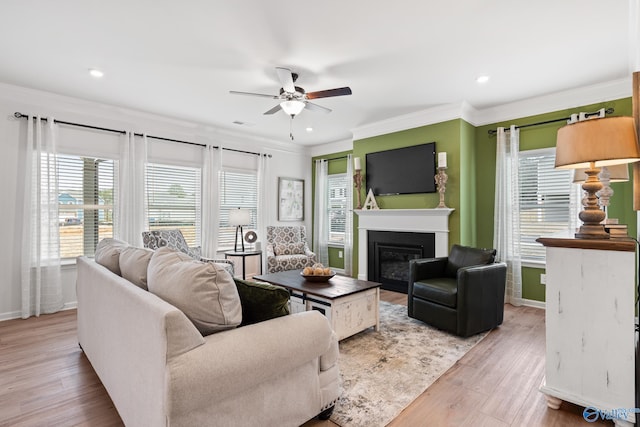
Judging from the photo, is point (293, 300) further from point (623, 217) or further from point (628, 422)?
point (623, 217)

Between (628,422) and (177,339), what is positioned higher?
(177,339)

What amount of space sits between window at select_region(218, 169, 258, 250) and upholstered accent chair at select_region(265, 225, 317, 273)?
527 mm

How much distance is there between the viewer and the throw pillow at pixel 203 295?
143 centimetres

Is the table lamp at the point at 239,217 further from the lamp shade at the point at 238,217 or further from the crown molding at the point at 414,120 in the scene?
the crown molding at the point at 414,120

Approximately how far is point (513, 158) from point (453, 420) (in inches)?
140

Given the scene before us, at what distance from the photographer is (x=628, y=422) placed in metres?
1.68

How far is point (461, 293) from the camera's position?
298 centimetres

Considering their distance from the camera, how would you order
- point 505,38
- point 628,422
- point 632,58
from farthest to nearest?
point 632,58 → point 505,38 → point 628,422

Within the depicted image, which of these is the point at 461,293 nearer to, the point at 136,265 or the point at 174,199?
the point at 136,265

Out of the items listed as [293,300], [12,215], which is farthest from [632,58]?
[12,215]

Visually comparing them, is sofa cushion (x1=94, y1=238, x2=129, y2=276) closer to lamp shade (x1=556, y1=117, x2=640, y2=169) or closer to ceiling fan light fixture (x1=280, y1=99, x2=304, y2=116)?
ceiling fan light fixture (x1=280, y1=99, x2=304, y2=116)

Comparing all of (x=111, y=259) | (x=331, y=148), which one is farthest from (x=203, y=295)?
(x=331, y=148)

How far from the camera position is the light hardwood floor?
1870 mm

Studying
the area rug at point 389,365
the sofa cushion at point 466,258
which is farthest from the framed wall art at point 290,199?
the sofa cushion at point 466,258
